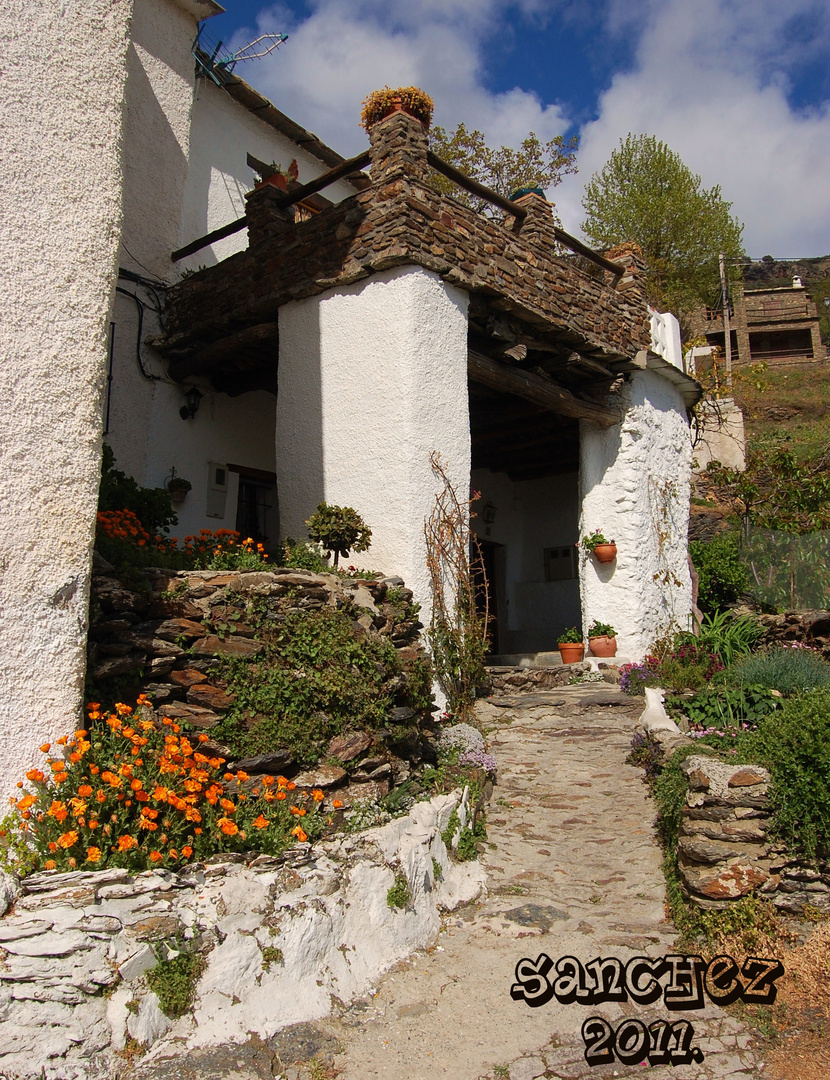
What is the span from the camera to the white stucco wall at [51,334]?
360 centimetres

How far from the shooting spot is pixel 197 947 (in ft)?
10.4

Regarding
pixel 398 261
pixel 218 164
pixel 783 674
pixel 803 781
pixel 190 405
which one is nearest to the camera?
pixel 803 781

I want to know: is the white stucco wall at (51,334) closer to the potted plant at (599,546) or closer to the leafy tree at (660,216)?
the potted plant at (599,546)

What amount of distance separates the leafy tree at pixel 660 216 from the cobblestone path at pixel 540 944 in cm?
1488

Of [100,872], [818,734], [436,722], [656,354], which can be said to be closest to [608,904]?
[818,734]

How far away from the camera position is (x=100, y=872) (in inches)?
125

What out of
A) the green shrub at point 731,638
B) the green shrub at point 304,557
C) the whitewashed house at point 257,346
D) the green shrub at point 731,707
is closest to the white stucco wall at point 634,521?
the whitewashed house at point 257,346

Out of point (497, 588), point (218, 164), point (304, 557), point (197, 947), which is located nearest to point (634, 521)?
point (497, 588)

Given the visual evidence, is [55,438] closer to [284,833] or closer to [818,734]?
[284,833]

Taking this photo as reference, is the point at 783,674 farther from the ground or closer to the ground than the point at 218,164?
closer to the ground

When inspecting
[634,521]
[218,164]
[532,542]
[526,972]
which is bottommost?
[526,972]

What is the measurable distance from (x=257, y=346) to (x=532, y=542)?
21.2 feet

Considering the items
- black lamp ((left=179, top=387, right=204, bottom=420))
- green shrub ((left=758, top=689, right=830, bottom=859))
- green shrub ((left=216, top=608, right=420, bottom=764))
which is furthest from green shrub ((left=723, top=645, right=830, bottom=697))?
black lamp ((left=179, top=387, right=204, bottom=420))

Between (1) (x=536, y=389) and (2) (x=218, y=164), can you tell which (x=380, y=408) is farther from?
(2) (x=218, y=164)
